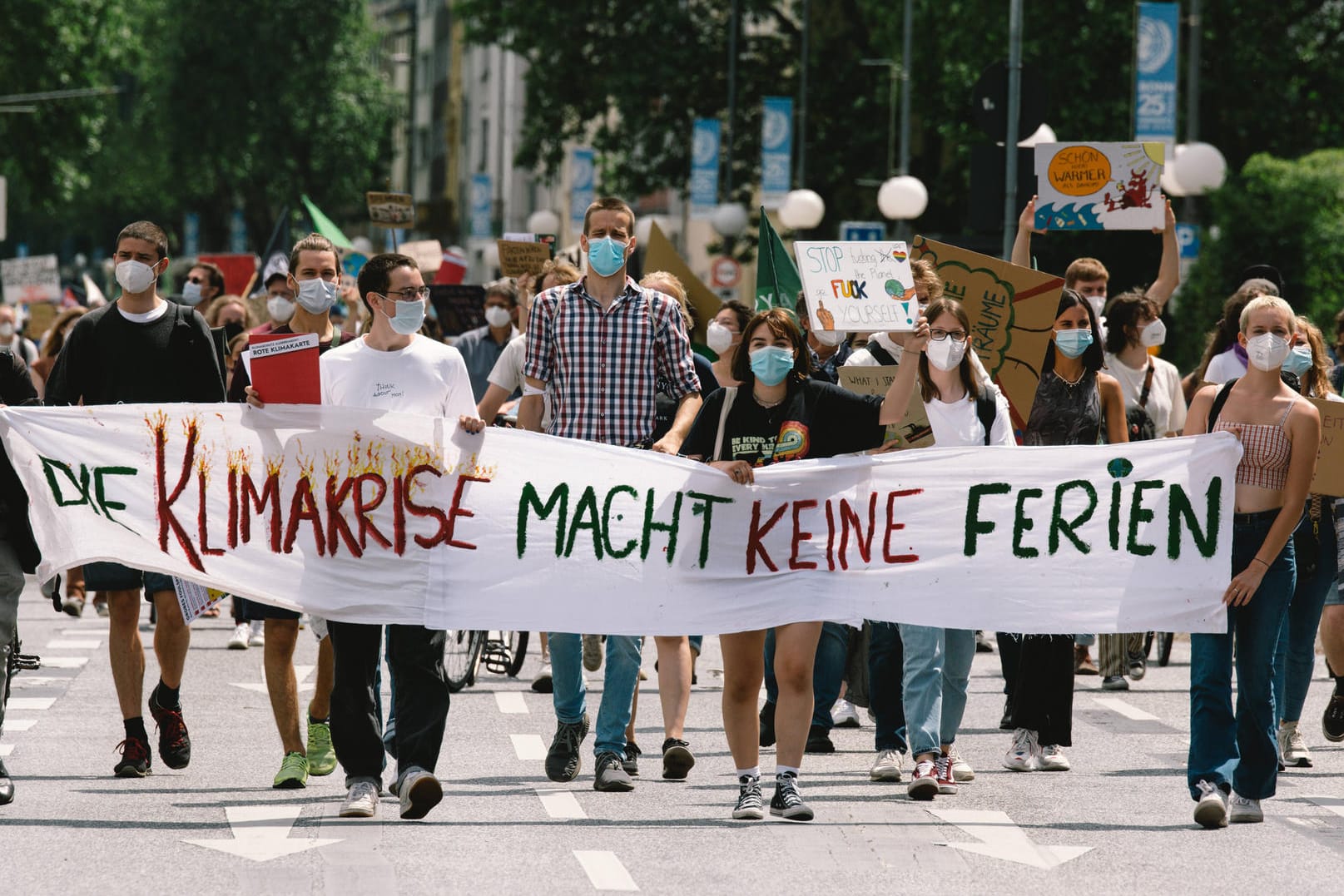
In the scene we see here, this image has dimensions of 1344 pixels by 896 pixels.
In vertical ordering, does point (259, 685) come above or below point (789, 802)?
below

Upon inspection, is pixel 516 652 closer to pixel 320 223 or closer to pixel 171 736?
pixel 171 736

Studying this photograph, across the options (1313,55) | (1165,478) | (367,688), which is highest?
(1313,55)

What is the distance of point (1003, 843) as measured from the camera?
837 centimetres

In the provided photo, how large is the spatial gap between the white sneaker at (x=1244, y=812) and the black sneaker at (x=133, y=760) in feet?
13.1

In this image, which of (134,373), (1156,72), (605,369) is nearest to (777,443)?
(605,369)

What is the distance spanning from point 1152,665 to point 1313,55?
22596mm

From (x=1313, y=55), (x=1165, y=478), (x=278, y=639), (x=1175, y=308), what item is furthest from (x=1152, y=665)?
(x=1313, y=55)

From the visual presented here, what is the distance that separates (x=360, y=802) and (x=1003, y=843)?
213 centimetres

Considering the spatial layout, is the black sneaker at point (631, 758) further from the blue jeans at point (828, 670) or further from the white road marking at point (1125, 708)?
the white road marking at point (1125, 708)

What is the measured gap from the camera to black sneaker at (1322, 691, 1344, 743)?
1102cm

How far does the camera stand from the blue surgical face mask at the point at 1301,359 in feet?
32.4

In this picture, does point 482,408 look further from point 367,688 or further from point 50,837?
point 50,837

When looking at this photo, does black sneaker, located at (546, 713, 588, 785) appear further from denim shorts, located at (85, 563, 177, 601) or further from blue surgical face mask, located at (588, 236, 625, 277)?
blue surgical face mask, located at (588, 236, 625, 277)

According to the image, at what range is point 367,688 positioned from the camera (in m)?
8.61
